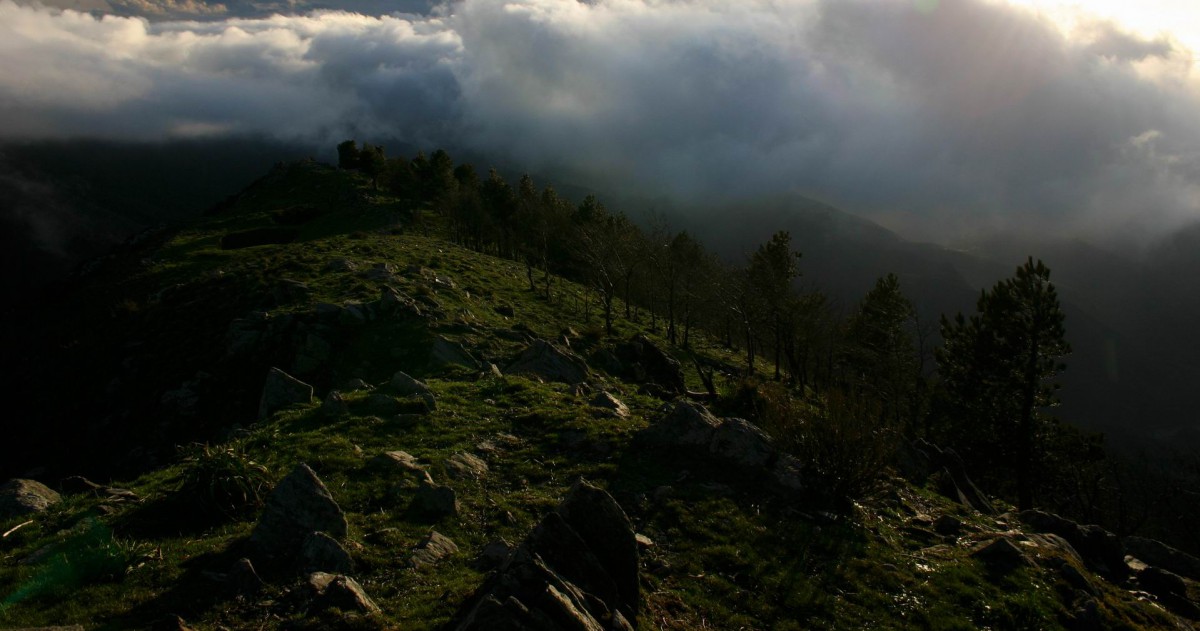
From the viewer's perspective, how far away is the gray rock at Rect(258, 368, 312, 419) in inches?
808

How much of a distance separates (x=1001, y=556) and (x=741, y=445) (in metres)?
6.73

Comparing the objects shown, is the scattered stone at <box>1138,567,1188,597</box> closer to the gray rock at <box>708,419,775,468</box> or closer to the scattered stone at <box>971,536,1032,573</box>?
the scattered stone at <box>971,536,1032,573</box>

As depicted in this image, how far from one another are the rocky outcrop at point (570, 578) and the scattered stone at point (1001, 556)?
9.86 m

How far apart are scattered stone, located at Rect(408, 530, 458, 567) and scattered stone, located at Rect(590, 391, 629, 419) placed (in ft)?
32.0

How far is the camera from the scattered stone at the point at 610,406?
21.1 m

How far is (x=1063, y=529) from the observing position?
18266 millimetres

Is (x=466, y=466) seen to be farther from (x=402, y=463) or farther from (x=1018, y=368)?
(x=1018, y=368)

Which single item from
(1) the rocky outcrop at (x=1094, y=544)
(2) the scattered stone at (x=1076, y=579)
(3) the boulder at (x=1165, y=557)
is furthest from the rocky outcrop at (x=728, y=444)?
(3) the boulder at (x=1165, y=557)

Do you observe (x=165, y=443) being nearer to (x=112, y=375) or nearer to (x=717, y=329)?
(x=112, y=375)

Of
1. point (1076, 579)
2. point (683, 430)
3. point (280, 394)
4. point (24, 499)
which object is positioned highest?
point (683, 430)

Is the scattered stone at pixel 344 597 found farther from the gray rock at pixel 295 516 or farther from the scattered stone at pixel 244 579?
the gray rock at pixel 295 516

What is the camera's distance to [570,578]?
873 cm

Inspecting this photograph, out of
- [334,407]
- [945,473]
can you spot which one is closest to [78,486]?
[334,407]

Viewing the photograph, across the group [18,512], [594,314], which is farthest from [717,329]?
[18,512]
